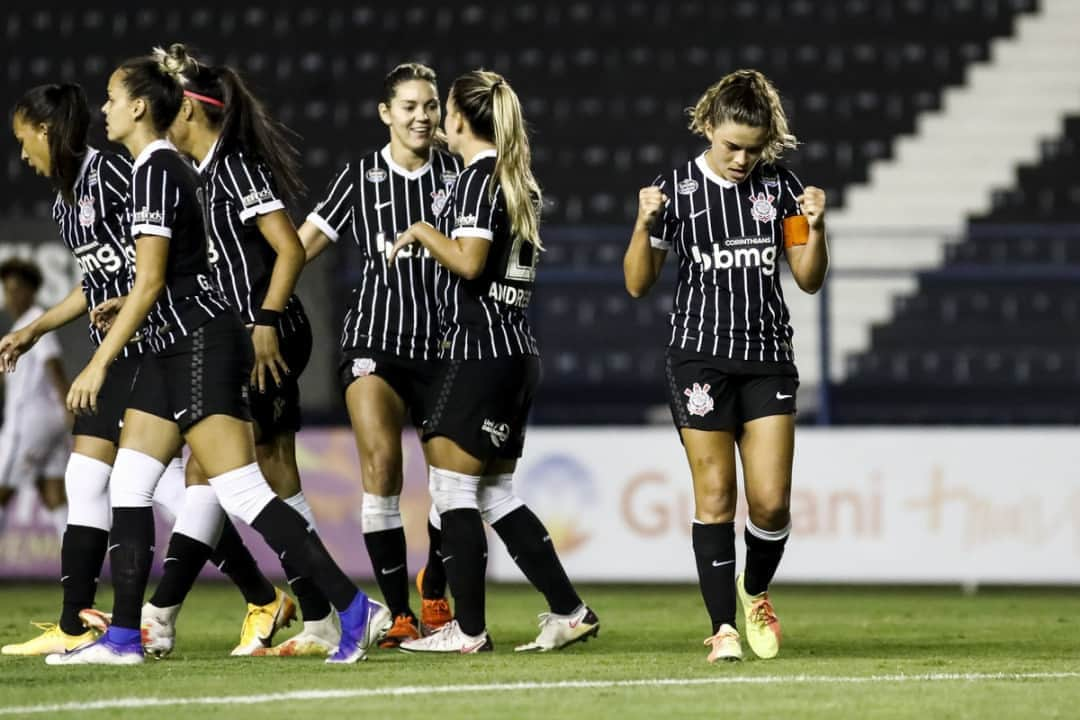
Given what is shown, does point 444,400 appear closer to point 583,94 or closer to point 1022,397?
point 1022,397

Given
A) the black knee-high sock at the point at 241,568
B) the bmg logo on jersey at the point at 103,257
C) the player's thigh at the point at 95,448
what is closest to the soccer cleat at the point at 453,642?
the black knee-high sock at the point at 241,568

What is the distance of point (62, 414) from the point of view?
1062 cm

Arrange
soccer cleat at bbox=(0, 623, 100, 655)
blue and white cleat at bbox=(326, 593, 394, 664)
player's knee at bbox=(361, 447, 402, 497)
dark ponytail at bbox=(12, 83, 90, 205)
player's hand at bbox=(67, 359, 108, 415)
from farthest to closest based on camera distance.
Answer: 1. player's knee at bbox=(361, 447, 402, 497)
2. soccer cleat at bbox=(0, 623, 100, 655)
3. dark ponytail at bbox=(12, 83, 90, 205)
4. blue and white cleat at bbox=(326, 593, 394, 664)
5. player's hand at bbox=(67, 359, 108, 415)

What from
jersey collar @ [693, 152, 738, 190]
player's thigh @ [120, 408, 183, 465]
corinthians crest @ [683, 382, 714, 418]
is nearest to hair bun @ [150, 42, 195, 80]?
player's thigh @ [120, 408, 183, 465]

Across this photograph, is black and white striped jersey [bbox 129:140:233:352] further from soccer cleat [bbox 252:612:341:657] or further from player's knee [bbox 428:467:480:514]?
soccer cleat [bbox 252:612:341:657]

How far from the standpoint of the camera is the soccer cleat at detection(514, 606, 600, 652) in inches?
253

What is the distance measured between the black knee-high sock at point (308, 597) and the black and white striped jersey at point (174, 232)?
2.98 feet

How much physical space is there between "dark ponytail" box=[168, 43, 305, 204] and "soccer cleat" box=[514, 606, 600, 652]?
5.44ft

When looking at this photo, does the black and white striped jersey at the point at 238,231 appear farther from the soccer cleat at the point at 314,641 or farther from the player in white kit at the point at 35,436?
the player in white kit at the point at 35,436

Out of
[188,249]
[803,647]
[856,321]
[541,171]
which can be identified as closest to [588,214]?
[541,171]

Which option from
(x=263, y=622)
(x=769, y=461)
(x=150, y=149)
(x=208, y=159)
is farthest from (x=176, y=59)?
(x=769, y=461)

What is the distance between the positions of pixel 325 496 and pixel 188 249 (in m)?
5.19

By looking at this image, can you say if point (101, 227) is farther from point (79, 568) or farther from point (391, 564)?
point (391, 564)

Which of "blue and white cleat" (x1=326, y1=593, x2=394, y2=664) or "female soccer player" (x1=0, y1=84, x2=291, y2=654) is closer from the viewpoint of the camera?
"blue and white cleat" (x1=326, y1=593, x2=394, y2=664)
